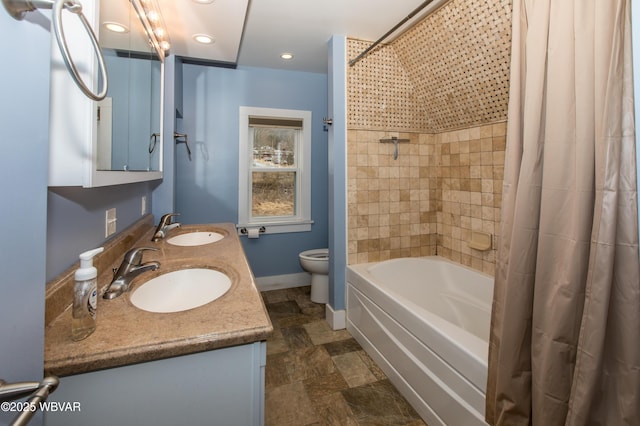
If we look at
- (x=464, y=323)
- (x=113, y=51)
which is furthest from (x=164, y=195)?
(x=464, y=323)

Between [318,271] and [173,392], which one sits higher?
[173,392]

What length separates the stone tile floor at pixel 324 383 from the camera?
1.58 m

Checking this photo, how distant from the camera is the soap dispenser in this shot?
2.38 feet

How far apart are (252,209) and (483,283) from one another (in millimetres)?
2314

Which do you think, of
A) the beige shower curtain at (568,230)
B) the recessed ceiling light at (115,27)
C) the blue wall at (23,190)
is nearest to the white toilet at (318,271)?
the beige shower curtain at (568,230)

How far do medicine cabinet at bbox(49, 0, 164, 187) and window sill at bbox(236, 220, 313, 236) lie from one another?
1.63 meters

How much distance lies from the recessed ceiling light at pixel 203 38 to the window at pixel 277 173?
0.94m

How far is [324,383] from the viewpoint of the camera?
1833 mm

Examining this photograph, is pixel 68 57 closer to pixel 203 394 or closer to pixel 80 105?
pixel 80 105

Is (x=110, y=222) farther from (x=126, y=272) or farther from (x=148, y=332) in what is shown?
(x=148, y=332)

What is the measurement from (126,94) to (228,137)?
6.39 feet

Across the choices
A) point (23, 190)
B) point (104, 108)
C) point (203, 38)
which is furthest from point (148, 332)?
point (203, 38)

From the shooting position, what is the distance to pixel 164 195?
2496 millimetres

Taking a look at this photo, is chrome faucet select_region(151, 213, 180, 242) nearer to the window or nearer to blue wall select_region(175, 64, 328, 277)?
blue wall select_region(175, 64, 328, 277)
